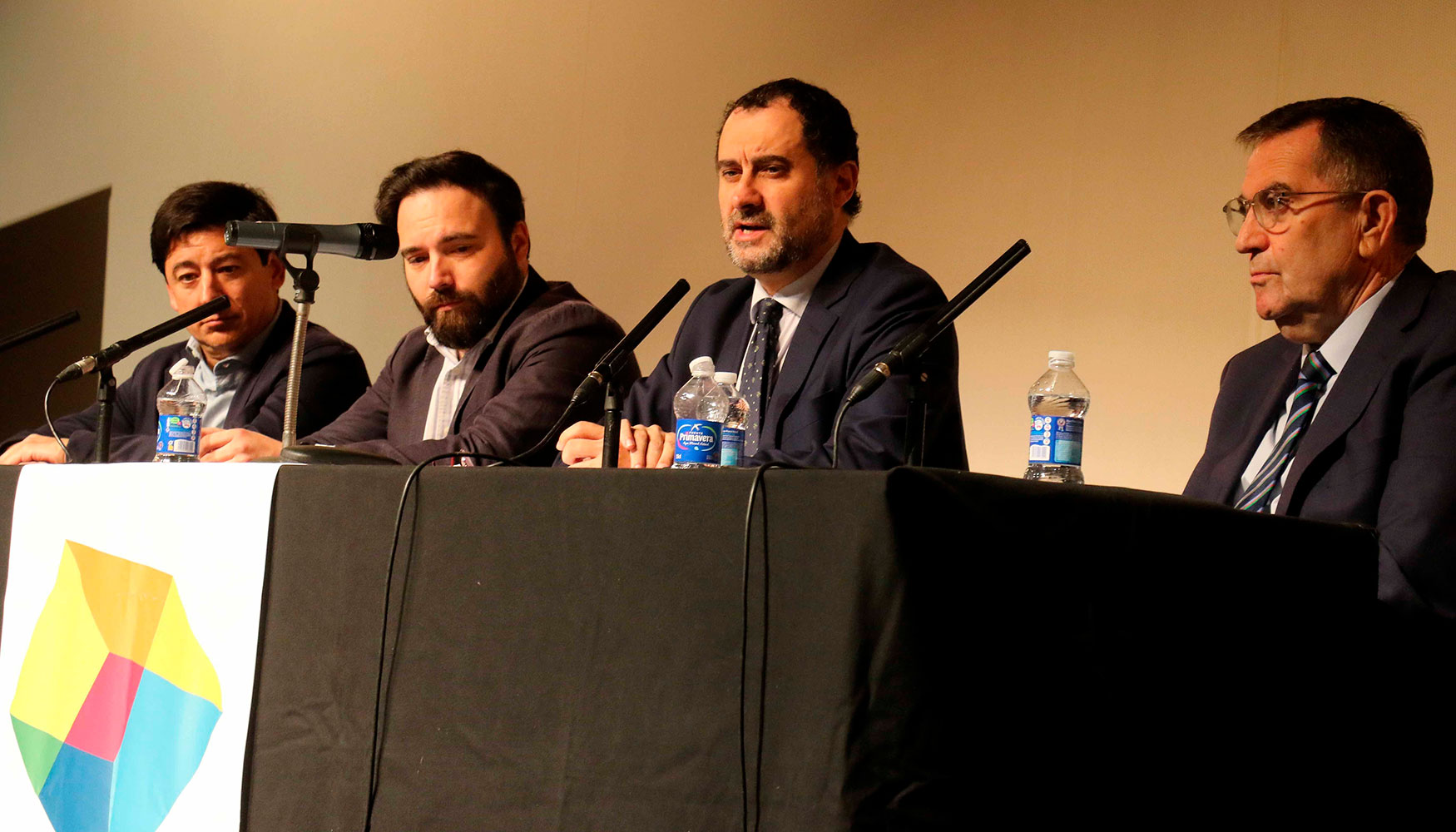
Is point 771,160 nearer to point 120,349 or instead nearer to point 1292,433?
point 1292,433

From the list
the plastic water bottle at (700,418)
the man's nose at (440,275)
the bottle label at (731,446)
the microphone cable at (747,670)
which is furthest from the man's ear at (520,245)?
the microphone cable at (747,670)

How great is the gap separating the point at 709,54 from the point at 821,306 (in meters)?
2.03

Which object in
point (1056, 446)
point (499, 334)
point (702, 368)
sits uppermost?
point (499, 334)

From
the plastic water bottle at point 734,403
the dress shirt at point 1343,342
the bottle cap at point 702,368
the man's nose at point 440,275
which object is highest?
the man's nose at point 440,275

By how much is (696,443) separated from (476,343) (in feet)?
4.47

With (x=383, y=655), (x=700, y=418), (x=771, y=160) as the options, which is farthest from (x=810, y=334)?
(x=383, y=655)

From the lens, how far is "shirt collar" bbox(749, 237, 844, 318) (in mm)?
2309

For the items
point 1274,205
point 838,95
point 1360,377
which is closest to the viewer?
point 1360,377

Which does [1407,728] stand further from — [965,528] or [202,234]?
[202,234]

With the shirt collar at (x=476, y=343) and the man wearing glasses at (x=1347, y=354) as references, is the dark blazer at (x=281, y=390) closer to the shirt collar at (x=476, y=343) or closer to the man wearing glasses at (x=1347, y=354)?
the shirt collar at (x=476, y=343)

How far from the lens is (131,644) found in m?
1.55

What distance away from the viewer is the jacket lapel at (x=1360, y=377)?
177 centimetres

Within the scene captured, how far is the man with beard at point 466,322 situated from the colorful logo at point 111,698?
38.2 inches

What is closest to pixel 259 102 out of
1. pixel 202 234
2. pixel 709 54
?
pixel 202 234
